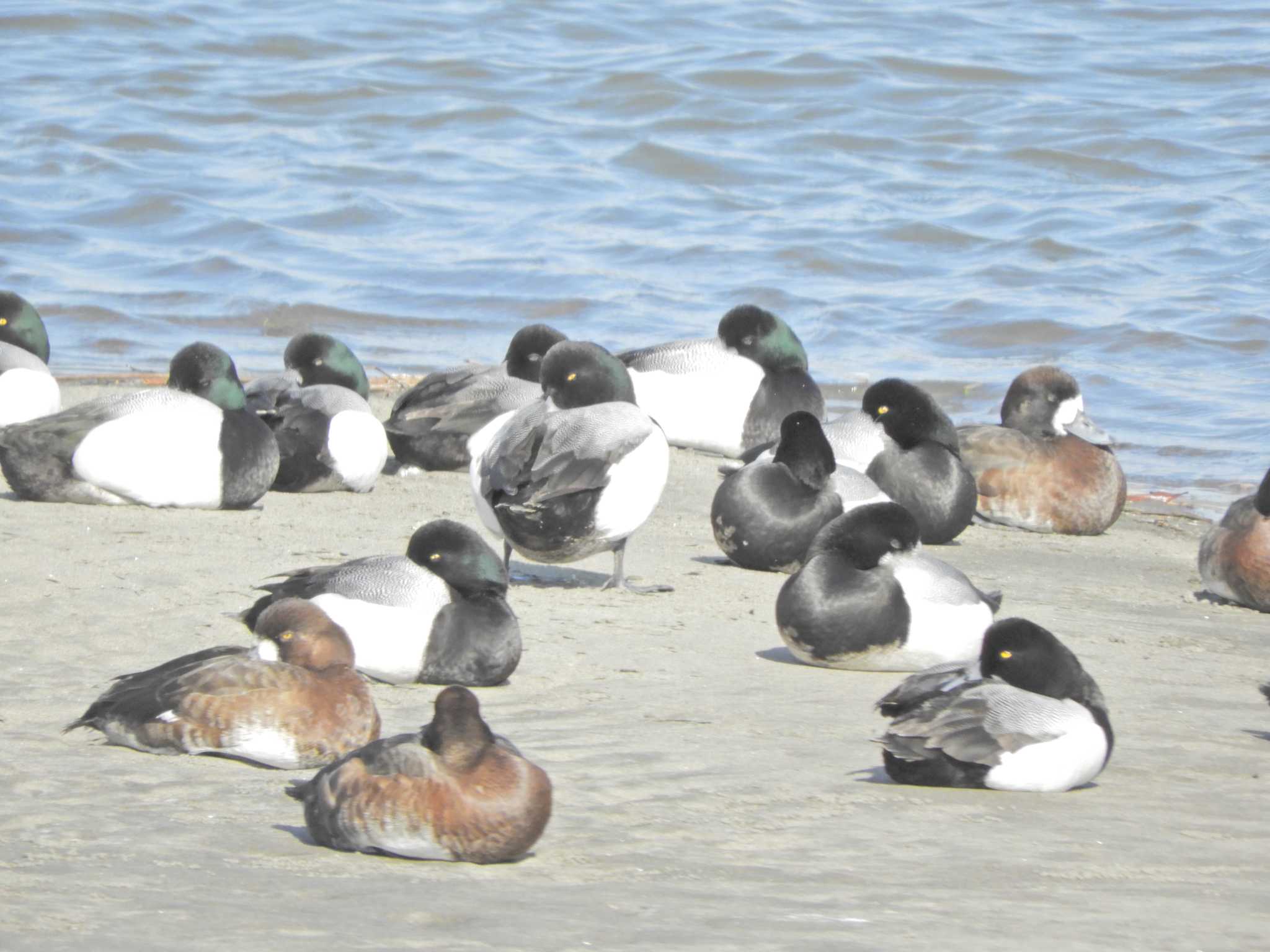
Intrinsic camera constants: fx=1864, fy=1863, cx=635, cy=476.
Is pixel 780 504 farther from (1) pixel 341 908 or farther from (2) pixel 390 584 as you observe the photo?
(1) pixel 341 908

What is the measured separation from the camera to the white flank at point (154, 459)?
8234 millimetres

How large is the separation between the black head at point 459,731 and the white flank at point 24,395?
592 centimetres

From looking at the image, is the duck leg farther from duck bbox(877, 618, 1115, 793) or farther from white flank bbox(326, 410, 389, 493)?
duck bbox(877, 618, 1115, 793)

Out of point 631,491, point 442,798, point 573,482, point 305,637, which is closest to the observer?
point 442,798

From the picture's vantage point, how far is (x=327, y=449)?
918 centimetres

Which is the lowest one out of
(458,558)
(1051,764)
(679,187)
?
(679,187)

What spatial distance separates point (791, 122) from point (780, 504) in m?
14.0

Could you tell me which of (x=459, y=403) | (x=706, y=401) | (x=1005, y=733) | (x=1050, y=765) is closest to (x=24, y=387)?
(x=459, y=403)

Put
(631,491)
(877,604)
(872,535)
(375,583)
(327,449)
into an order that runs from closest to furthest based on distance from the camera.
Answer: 1. (375,583)
2. (877,604)
3. (872,535)
4. (631,491)
5. (327,449)

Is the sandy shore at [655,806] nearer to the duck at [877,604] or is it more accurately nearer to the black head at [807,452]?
the duck at [877,604]

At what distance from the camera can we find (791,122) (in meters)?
21.2

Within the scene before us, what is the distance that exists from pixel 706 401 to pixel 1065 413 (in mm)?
2180

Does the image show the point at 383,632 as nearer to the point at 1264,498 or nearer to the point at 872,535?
the point at 872,535

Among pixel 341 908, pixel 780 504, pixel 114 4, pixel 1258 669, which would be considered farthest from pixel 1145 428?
pixel 114 4
